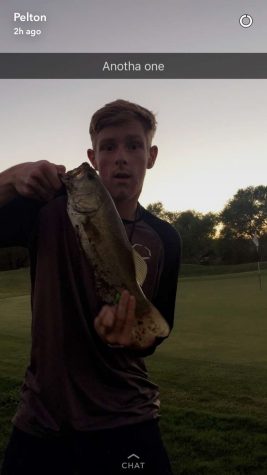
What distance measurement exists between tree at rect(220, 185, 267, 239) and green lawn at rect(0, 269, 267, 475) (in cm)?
161

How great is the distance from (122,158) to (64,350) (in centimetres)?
78

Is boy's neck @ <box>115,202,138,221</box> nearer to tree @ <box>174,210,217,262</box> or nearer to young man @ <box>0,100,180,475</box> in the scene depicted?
young man @ <box>0,100,180,475</box>

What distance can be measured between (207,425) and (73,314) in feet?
6.57

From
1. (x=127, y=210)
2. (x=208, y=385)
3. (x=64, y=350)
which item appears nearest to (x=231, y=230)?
(x=208, y=385)

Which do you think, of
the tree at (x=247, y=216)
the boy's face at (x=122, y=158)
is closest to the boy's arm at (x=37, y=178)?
the boy's face at (x=122, y=158)

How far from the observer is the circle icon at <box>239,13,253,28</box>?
7.94ft

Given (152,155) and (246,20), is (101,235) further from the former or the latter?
(246,20)

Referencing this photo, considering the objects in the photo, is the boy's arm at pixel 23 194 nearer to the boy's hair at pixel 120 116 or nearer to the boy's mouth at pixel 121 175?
the boy's mouth at pixel 121 175

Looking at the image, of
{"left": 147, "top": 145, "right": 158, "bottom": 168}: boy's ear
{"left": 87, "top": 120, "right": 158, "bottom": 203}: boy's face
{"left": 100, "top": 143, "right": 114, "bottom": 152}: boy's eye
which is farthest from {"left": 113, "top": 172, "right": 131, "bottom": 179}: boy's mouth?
{"left": 147, "top": 145, "right": 158, "bottom": 168}: boy's ear

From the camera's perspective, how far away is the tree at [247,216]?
9.23m

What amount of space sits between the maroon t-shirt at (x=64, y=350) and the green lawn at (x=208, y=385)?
1334mm
